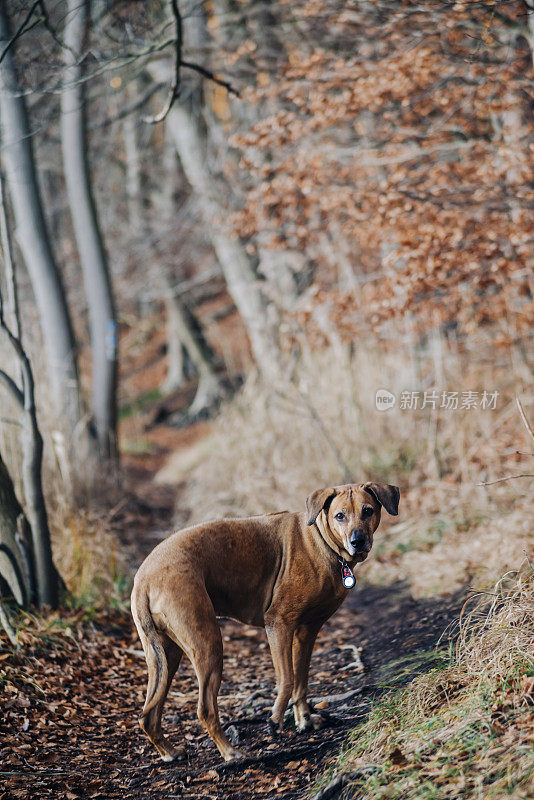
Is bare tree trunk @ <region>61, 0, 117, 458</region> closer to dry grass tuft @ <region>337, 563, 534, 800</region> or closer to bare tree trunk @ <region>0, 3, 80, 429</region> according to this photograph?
bare tree trunk @ <region>0, 3, 80, 429</region>

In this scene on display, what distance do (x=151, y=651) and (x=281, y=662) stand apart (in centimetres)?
72

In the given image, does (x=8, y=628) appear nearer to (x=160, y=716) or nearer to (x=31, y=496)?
(x=31, y=496)

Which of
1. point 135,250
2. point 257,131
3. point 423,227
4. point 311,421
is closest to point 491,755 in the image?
point 423,227

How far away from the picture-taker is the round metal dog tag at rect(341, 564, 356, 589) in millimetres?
4059

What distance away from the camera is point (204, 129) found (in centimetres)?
1576

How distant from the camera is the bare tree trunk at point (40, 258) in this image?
812 cm

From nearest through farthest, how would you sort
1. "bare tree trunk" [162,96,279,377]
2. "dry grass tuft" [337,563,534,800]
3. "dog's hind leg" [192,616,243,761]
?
1. "dry grass tuft" [337,563,534,800]
2. "dog's hind leg" [192,616,243,761]
3. "bare tree trunk" [162,96,279,377]

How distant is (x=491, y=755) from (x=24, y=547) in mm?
3603

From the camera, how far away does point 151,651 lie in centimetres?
384

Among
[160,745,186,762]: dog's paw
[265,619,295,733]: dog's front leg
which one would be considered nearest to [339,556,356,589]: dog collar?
[265,619,295,733]: dog's front leg

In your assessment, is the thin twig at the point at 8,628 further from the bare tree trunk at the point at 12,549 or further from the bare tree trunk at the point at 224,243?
the bare tree trunk at the point at 224,243

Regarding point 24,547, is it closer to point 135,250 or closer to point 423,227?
point 423,227

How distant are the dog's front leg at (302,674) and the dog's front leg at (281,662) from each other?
0.09 m

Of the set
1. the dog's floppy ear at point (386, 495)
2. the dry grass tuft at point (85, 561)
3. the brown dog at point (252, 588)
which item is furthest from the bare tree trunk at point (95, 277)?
the dog's floppy ear at point (386, 495)
